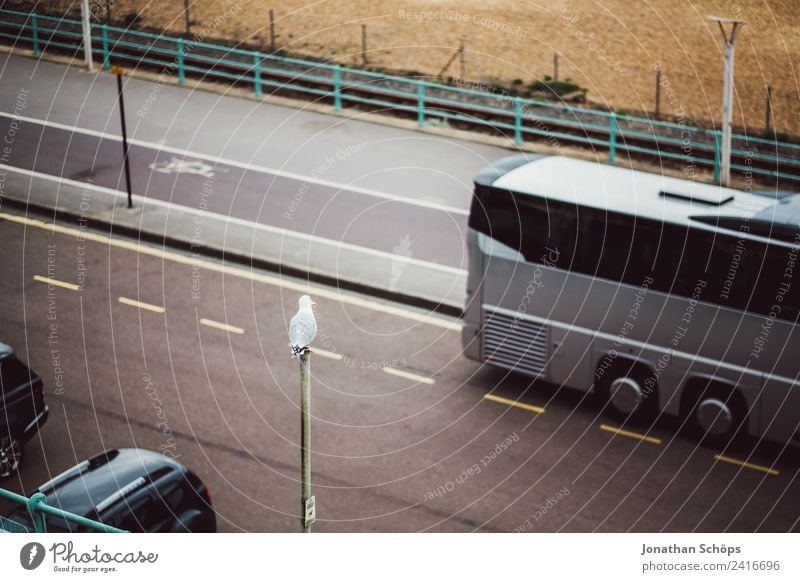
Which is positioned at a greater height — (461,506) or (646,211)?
(646,211)

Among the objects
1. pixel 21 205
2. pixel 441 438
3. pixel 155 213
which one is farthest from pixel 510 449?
pixel 21 205

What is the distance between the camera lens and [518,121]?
3316cm

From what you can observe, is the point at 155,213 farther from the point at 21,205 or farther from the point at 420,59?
the point at 420,59

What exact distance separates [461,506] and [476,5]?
2236cm

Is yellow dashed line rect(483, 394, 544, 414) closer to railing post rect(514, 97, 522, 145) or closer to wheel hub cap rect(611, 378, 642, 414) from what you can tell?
wheel hub cap rect(611, 378, 642, 414)

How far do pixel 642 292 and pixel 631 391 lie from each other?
1688 mm

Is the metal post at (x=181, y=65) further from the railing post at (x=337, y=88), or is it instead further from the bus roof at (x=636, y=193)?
the bus roof at (x=636, y=193)

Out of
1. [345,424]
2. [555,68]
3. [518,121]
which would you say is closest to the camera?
[345,424]

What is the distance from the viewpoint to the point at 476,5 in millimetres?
38469

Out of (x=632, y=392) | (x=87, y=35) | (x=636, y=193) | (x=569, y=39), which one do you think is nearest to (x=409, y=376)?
(x=632, y=392)

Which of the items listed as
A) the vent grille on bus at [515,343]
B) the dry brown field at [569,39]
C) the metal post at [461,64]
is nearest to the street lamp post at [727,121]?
the dry brown field at [569,39]

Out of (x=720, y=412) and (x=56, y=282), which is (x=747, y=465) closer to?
(x=720, y=412)

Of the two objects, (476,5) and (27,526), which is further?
(476,5)

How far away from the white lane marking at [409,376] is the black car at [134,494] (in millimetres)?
5411
